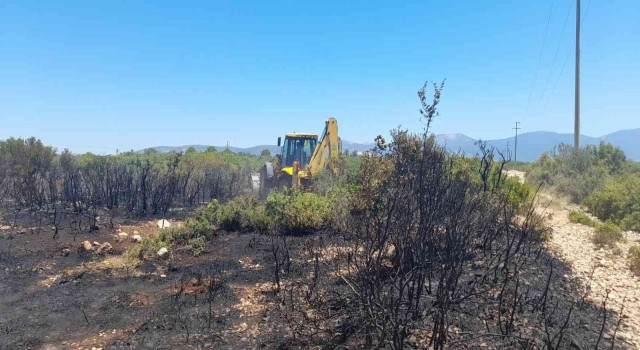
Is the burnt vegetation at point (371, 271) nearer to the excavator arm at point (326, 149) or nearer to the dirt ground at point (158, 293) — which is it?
the dirt ground at point (158, 293)

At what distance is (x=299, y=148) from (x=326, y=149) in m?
1.83

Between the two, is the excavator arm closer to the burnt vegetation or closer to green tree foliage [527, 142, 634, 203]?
the burnt vegetation

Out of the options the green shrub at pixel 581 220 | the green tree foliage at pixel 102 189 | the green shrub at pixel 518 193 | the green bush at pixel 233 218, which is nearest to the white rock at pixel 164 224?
the green tree foliage at pixel 102 189

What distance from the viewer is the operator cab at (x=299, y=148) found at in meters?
17.0

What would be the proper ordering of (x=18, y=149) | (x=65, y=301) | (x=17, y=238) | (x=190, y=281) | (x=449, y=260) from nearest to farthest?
1. (x=449, y=260)
2. (x=65, y=301)
3. (x=190, y=281)
4. (x=17, y=238)
5. (x=18, y=149)

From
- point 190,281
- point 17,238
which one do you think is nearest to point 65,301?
point 190,281

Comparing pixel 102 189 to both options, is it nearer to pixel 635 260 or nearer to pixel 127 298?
pixel 127 298

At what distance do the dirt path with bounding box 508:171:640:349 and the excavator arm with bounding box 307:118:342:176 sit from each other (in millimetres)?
7672

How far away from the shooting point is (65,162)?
2102 cm

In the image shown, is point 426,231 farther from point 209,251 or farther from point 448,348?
point 209,251

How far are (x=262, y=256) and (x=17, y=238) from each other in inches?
227

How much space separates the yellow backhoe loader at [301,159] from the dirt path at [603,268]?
779cm

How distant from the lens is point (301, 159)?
17.0 metres

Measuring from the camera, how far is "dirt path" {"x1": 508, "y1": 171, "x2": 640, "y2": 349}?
5.53 metres
